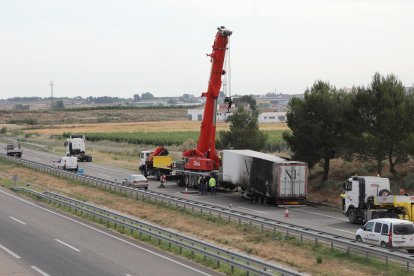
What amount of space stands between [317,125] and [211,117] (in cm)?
795

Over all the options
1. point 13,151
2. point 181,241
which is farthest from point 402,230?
point 13,151

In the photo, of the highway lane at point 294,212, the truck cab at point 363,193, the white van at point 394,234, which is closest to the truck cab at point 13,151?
the highway lane at point 294,212

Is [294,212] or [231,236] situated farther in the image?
[294,212]

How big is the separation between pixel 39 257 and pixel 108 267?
3531 millimetres

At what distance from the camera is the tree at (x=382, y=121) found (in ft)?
140

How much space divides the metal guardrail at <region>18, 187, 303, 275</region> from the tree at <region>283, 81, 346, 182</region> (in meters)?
16.9

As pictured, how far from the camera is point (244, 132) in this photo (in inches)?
2362

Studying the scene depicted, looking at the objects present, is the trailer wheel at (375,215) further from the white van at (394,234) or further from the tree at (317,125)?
the tree at (317,125)

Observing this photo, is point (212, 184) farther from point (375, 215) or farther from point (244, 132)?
point (375, 215)

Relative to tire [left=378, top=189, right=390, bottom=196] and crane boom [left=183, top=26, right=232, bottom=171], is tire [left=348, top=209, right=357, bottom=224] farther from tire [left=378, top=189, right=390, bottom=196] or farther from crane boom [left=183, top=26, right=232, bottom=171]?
crane boom [left=183, top=26, right=232, bottom=171]

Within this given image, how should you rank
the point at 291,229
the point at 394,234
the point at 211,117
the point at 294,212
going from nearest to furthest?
1. the point at 394,234
2. the point at 291,229
3. the point at 294,212
4. the point at 211,117

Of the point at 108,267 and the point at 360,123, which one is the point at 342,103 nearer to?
the point at 360,123

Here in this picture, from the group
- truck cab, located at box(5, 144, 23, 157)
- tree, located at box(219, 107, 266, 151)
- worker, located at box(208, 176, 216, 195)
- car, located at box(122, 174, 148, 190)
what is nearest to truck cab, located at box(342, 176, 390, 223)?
worker, located at box(208, 176, 216, 195)

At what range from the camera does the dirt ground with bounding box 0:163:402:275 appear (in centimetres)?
2384
